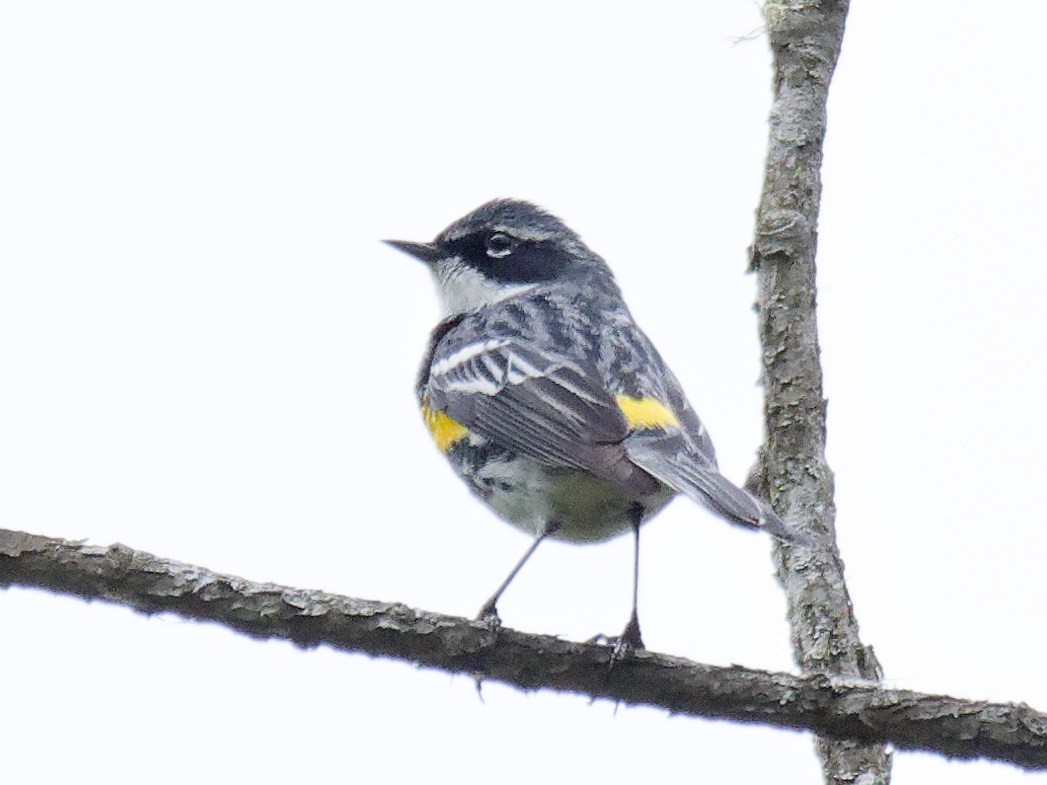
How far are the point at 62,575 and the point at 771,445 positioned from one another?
2.51 m

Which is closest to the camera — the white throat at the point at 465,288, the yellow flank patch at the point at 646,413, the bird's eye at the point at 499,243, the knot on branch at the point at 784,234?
the knot on branch at the point at 784,234

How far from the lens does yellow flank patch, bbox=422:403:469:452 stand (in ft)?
20.7

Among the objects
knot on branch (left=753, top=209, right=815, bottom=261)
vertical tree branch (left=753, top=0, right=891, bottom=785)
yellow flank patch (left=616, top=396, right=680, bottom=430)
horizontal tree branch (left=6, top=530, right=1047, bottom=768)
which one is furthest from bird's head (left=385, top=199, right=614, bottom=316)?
horizontal tree branch (left=6, top=530, right=1047, bottom=768)

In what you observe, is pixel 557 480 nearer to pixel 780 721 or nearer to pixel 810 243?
pixel 810 243

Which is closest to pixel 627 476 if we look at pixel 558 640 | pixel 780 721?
pixel 558 640

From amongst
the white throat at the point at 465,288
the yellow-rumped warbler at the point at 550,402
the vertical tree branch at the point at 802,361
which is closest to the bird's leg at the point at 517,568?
the yellow-rumped warbler at the point at 550,402

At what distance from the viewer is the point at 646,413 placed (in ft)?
19.2

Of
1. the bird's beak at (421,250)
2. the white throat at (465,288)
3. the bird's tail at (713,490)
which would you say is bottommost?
the bird's tail at (713,490)

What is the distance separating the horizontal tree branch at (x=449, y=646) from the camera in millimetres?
3889

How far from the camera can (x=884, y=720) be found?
398 centimetres

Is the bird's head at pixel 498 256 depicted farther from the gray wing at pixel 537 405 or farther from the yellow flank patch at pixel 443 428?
the yellow flank patch at pixel 443 428

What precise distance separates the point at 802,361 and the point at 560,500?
107 cm

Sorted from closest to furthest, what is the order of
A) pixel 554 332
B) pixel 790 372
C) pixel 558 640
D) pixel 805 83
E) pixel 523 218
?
pixel 558 640
pixel 790 372
pixel 805 83
pixel 554 332
pixel 523 218

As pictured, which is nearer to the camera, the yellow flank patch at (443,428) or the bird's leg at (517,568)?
the bird's leg at (517,568)
